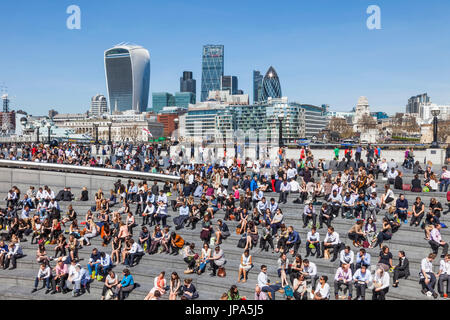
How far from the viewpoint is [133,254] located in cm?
1446

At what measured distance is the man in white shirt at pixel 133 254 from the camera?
568 inches

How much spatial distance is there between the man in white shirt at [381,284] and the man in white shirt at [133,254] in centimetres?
761

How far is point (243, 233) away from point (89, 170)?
11379mm

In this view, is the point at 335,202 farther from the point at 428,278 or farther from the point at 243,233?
the point at 428,278

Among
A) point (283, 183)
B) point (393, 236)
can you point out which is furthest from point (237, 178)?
point (393, 236)

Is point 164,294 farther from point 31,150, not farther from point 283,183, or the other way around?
point 31,150

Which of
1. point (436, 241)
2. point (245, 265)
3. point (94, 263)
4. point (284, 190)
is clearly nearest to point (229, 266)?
point (245, 265)

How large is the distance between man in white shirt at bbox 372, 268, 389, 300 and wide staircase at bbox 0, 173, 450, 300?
43 cm

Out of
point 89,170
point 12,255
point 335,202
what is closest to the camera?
point 12,255

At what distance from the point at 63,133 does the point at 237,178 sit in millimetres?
103770

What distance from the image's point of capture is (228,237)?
1580 cm

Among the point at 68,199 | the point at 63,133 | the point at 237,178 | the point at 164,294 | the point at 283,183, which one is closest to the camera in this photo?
the point at 164,294

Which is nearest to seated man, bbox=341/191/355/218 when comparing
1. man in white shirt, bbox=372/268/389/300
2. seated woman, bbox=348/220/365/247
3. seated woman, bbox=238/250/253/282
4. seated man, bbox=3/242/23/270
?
seated woman, bbox=348/220/365/247
